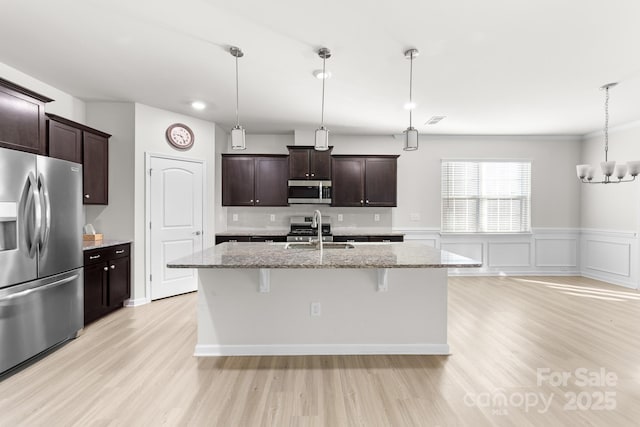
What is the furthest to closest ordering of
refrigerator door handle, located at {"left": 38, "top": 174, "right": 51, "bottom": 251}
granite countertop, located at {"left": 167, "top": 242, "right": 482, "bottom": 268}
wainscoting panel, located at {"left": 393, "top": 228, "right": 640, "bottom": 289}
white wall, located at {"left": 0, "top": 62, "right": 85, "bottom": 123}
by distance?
wainscoting panel, located at {"left": 393, "top": 228, "right": 640, "bottom": 289}, white wall, located at {"left": 0, "top": 62, "right": 85, "bottom": 123}, refrigerator door handle, located at {"left": 38, "top": 174, "right": 51, "bottom": 251}, granite countertop, located at {"left": 167, "top": 242, "right": 482, "bottom": 268}

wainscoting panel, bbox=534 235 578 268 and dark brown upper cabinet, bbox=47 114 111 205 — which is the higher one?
dark brown upper cabinet, bbox=47 114 111 205

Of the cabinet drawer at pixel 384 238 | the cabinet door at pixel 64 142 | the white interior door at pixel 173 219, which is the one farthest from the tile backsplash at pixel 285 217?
the cabinet door at pixel 64 142

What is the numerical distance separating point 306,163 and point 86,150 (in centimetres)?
297

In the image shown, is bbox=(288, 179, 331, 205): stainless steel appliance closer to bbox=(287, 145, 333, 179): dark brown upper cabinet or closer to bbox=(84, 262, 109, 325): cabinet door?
bbox=(287, 145, 333, 179): dark brown upper cabinet

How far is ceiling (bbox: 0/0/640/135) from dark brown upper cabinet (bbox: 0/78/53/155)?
0.48 m

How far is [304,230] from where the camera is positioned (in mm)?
5293

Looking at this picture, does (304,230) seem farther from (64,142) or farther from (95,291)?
(64,142)

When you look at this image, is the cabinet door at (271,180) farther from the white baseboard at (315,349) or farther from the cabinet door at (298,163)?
the white baseboard at (315,349)

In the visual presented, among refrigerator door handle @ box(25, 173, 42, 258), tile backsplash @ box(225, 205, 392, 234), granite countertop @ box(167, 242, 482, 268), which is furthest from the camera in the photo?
tile backsplash @ box(225, 205, 392, 234)

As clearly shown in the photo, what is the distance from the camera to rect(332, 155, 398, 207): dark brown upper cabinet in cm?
535

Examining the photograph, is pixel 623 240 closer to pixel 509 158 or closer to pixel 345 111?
pixel 509 158

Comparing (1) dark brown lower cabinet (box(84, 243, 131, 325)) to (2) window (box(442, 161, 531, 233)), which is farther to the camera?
(2) window (box(442, 161, 531, 233))

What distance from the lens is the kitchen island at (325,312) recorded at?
2.60 meters

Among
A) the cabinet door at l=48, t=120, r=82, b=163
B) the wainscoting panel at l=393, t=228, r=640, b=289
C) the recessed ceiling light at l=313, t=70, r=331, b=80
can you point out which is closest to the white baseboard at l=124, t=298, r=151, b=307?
the cabinet door at l=48, t=120, r=82, b=163
